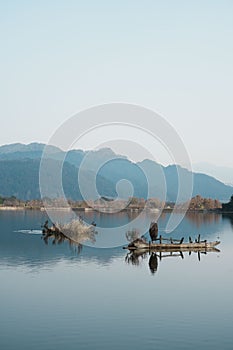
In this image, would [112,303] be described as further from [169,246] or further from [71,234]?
[71,234]

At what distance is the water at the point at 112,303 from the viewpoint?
29984 mm

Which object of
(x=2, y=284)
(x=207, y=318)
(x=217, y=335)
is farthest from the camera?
(x=2, y=284)

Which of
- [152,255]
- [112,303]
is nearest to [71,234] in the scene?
[152,255]

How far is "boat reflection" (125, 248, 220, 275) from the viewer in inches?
2431

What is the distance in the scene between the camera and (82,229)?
298 ft

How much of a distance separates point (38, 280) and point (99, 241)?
129ft

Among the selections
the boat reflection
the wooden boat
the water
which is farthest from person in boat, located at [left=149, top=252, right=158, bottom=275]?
the wooden boat

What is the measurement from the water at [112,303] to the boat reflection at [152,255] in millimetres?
624

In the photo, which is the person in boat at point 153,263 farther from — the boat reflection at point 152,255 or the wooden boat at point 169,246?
the wooden boat at point 169,246

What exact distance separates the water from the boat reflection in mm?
624

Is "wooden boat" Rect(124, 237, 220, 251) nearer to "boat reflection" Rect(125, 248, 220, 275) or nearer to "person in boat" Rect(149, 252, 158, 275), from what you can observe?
"boat reflection" Rect(125, 248, 220, 275)

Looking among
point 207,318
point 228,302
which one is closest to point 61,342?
point 207,318

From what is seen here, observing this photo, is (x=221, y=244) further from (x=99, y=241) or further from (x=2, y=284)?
(x=2, y=284)

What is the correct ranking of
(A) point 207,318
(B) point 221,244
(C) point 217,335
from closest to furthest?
(C) point 217,335
(A) point 207,318
(B) point 221,244
